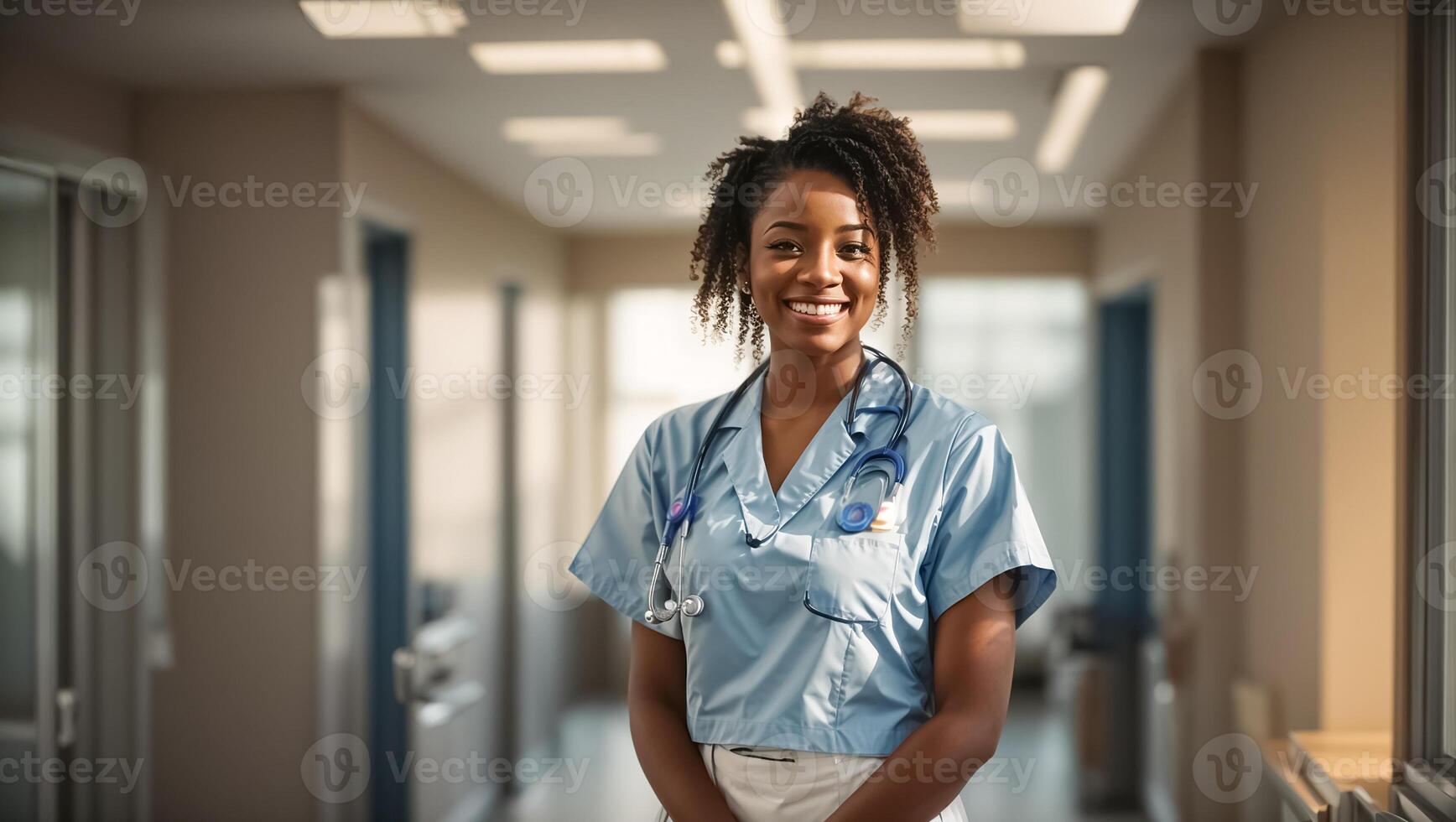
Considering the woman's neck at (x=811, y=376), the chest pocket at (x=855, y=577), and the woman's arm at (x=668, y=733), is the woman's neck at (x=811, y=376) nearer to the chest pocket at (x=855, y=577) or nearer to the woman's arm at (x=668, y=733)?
the chest pocket at (x=855, y=577)

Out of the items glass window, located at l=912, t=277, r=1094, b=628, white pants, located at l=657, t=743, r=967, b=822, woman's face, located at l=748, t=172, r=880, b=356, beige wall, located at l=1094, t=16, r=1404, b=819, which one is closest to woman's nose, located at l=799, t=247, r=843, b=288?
woman's face, located at l=748, t=172, r=880, b=356

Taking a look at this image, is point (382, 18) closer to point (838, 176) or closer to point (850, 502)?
point (838, 176)

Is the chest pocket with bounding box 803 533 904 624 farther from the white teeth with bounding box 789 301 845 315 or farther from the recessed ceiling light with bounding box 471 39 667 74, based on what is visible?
the recessed ceiling light with bounding box 471 39 667 74

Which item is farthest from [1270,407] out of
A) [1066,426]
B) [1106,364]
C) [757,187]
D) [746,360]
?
[746,360]

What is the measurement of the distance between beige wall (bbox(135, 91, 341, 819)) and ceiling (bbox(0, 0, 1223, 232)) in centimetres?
18

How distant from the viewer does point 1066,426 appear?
5555 millimetres

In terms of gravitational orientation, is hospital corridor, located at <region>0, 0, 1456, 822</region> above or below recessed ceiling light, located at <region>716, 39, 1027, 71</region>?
below

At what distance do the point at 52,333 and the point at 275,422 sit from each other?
0.59 meters

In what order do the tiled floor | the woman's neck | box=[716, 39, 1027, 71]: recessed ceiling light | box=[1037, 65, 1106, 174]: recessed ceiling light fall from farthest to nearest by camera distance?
the tiled floor, box=[1037, 65, 1106, 174]: recessed ceiling light, box=[716, 39, 1027, 71]: recessed ceiling light, the woman's neck

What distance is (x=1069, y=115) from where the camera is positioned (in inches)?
129

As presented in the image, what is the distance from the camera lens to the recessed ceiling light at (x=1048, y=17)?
2.40 metres

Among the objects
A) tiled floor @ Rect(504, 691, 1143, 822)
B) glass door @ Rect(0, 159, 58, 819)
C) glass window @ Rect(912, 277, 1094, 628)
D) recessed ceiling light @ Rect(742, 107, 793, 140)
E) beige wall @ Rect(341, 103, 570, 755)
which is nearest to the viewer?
glass door @ Rect(0, 159, 58, 819)

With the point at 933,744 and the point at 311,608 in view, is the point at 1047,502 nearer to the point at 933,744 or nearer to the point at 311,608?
the point at 311,608

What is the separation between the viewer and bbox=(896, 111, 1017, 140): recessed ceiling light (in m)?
3.27
